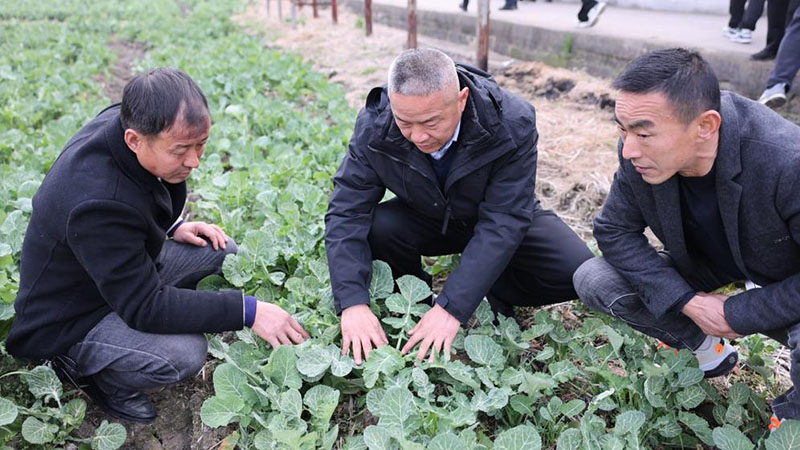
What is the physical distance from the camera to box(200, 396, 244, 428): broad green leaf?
6.36 ft

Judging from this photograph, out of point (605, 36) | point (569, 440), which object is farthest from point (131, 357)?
point (605, 36)

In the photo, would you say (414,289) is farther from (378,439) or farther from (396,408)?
(378,439)

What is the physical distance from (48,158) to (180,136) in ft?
7.99

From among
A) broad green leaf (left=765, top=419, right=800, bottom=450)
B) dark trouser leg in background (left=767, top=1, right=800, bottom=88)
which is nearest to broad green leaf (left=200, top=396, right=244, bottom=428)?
broad green leaf (left=765, top=419, right=800, bottom=450)

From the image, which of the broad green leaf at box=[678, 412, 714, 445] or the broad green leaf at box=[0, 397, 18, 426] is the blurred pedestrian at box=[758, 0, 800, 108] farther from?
the broad green leaf at box=[0, 397, 18, 426]

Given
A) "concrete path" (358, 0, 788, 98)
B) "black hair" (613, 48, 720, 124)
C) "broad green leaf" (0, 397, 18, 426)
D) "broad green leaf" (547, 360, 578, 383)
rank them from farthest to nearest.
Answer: "concrete path" (358, 0, 788, 98)
"broad green leaf" (547, 360, 578, 383)
"broad green leaf" (0, 397, 18, 426)
"black hair" (613, 48, 720, 124)

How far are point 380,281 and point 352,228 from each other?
0.71 ft

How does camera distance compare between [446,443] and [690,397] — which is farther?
[690,397]

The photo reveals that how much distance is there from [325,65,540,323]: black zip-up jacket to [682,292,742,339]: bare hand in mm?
589

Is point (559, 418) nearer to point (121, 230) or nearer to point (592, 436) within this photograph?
point (592, 436)

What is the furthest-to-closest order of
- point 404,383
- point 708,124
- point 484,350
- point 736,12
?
point 736,12, point 484,350, point 404,383, point 708,124

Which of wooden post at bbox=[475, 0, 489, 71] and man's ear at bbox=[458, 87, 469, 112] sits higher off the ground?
man's ear at bbox=[458, 87, 469, 112]

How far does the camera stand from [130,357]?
2.12 meters

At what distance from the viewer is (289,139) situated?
448 centimetres
